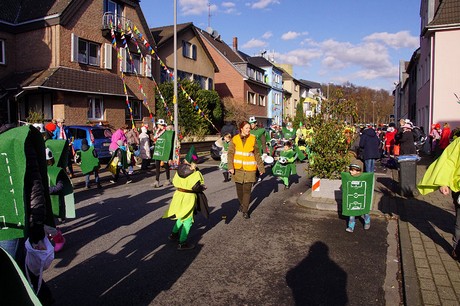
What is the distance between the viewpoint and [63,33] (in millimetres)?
21047

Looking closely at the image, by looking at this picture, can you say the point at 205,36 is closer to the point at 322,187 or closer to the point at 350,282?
the point at 322,187

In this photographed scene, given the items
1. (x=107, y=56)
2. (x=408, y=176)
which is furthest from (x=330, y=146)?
(x=107, y=56)

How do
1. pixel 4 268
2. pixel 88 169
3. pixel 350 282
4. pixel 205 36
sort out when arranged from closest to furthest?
pixel 4 268, pixel 350 282, pixel 88 169, pixel 205 36

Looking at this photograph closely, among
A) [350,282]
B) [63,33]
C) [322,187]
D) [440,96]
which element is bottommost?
[350,282]

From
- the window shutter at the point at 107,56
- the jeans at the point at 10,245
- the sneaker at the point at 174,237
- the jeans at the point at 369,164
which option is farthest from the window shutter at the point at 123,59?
the jeans at the point at 10,245

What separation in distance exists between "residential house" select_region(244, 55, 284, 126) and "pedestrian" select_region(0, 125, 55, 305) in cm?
4703

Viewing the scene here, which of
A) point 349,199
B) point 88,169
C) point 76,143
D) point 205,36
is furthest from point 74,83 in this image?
point 205,36

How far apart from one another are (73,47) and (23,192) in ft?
66.9

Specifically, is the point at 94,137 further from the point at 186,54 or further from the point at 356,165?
the point at 186,54

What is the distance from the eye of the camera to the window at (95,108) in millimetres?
22328

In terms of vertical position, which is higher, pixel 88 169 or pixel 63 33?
pixel 63 33

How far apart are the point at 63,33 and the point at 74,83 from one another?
8.84 feet

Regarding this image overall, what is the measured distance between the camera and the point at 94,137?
16578 mm

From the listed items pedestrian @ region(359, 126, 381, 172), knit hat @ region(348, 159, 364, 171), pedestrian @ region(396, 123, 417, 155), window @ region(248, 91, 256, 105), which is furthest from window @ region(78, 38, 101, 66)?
window @ region(248, 91, 256, 105)
